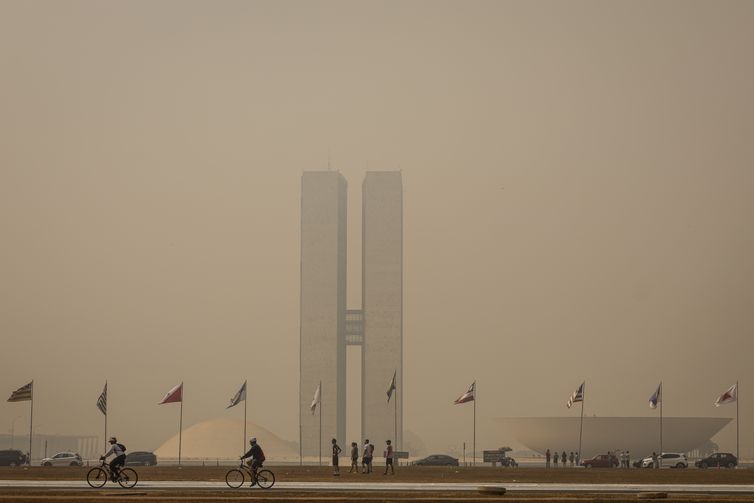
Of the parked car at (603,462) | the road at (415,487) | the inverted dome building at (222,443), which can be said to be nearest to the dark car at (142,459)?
the parked car at (603,462)

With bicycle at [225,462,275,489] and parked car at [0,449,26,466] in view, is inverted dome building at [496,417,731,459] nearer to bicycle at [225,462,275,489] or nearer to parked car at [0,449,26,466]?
parked car at [0,449,26,466]

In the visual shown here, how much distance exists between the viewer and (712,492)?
130 ft

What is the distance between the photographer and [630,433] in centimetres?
15212

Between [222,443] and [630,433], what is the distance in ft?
218

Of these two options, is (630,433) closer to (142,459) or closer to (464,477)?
(142,459)

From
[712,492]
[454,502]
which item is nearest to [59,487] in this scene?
[454,502]

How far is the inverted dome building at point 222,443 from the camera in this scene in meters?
185

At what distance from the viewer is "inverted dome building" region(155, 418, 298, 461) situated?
185375mm

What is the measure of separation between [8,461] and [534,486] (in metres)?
56.0

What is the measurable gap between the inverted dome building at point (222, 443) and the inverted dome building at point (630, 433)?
44.9 metres

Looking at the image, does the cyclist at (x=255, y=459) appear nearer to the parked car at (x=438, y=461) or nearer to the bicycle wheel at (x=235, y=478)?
the bicycle wheel at (x=235, y=478)

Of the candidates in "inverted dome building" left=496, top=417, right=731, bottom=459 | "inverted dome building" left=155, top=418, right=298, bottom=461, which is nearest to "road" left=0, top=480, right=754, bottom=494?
"inverted dome building" left=496, top=417, right=731, bottom=459

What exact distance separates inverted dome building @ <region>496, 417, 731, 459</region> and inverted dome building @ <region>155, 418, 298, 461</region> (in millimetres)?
44873

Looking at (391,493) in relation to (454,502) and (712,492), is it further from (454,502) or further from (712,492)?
(712,492)
